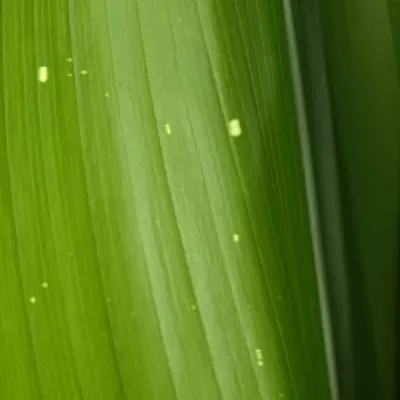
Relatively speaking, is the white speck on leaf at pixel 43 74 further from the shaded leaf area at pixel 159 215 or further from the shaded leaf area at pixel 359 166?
the shaded leaf area at pixel 359 166

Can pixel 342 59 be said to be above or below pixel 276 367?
above

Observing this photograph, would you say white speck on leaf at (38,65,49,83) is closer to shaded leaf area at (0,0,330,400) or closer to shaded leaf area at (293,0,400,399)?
shaded leaf area at (0,0,330,400)

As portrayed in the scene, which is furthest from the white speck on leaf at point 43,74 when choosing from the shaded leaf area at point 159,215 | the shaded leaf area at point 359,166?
the shaded leaf area at point 359,166

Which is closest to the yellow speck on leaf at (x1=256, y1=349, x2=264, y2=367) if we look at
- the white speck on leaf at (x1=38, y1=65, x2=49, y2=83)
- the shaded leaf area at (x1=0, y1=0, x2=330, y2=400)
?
the shaded leaf area at (x1=0, y1=0, x2=330, y2=400)

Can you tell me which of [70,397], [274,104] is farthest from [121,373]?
[274,104]

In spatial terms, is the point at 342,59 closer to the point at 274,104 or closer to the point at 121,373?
the point at 274,104

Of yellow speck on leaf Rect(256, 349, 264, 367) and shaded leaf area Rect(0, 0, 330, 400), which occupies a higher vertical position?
shaded leaf area Rect(0, 0, 330, 400)
